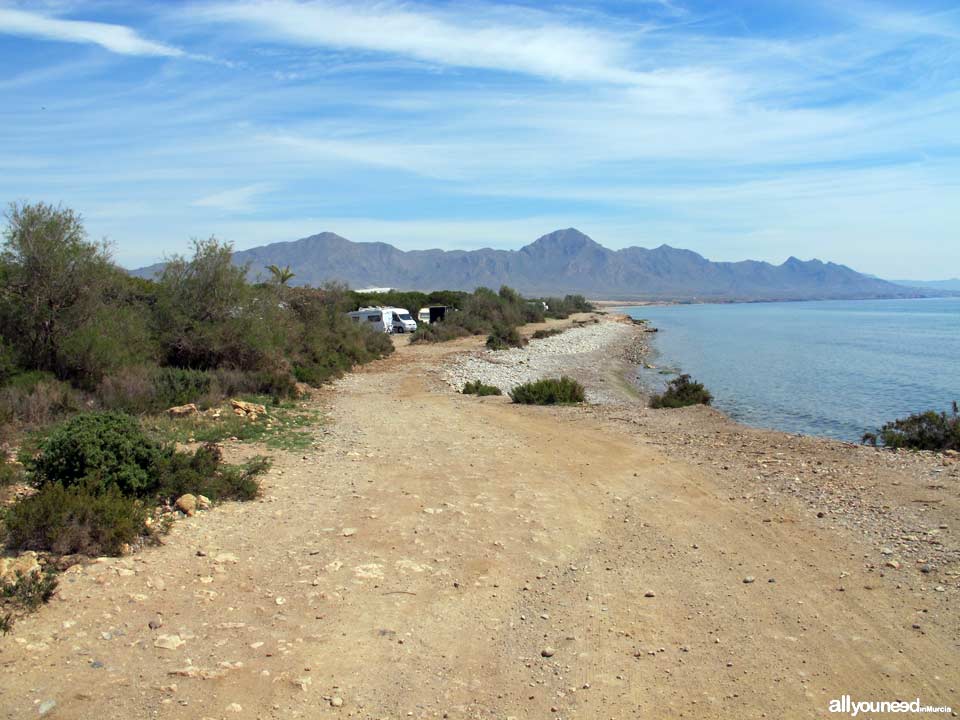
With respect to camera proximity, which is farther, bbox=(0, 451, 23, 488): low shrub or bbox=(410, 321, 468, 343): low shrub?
bbox=(410, 321, 468, 343): low shrub

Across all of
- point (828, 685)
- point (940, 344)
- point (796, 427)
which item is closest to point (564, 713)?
point (828, 685)

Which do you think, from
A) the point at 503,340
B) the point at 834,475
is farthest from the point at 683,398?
the point at 503,340

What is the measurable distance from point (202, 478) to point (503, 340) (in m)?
31.6

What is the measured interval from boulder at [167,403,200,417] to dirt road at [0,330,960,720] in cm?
461

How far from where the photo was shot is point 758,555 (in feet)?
24.7

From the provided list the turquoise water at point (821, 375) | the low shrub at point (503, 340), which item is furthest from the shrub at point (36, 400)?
the low shrub at point (503, 340)

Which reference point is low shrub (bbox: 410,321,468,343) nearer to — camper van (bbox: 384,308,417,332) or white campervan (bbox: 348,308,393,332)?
camper van (bbox: 384,308,417,332)

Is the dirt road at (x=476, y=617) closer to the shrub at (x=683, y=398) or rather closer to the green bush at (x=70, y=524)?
the green bush at (x=70, y=524)

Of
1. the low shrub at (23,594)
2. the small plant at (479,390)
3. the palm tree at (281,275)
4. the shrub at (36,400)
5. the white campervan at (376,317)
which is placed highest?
the palm tree at (281,275)

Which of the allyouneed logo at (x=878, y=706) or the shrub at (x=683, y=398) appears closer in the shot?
the allyouneed logo at (x=878, y=706)

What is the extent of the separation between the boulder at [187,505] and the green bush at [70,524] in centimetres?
87

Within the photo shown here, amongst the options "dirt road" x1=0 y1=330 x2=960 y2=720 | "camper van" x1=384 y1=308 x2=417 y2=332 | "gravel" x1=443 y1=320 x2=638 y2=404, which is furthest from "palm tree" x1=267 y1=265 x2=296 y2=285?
"dirt road" x1=0 y1=330 x2=960 y2=720

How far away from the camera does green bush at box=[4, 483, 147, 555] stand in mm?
6363

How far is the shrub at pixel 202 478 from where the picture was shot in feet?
26.7
